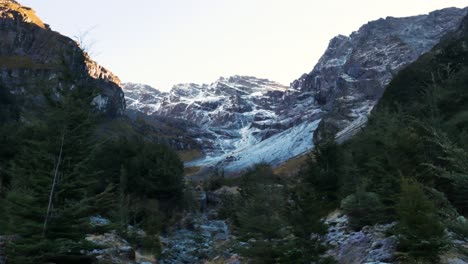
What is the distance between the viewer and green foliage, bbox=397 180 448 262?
430 inches

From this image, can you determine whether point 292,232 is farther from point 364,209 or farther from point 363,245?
point 364,209

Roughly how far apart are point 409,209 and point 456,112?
27.1 m

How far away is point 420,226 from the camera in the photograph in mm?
11031

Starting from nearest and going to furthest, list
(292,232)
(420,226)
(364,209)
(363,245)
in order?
(420,226)
(292,232)
(363,245)
(364,209)

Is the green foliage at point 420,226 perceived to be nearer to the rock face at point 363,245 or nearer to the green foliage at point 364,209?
the rock face at point 363,245

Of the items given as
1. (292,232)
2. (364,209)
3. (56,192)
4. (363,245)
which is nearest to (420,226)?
(292,232)

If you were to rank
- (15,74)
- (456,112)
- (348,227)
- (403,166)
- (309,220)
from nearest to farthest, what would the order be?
(309,220)
(403,166)
(348,227)
(456,112)
(15,74)

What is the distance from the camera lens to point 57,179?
1398 centimetres

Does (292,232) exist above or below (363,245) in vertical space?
above

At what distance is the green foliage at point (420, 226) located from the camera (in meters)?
10.9

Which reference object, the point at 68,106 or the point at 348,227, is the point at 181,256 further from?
the point at 68,106

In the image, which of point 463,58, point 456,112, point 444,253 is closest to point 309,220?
point 444,253

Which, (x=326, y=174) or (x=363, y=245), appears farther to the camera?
(x=326, y=174)

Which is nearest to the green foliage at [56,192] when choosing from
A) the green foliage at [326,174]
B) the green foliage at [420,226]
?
the green foliage at [420,226]
